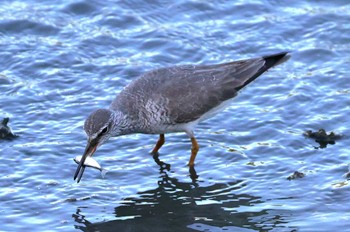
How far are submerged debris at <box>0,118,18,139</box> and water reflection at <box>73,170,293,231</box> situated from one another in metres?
2.56

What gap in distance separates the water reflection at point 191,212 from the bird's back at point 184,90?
1.29m

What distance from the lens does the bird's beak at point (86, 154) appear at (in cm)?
1202

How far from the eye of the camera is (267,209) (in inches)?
457

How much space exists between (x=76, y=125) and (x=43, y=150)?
107 centimetres

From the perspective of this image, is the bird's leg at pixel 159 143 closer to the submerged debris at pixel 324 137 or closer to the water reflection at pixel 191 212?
the water reflection at pixel 191 212

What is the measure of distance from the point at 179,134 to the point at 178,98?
4.47 feet

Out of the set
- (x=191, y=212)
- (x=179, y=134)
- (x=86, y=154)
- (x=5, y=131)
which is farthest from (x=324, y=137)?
(x=5, y=131)

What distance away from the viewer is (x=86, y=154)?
12.1m

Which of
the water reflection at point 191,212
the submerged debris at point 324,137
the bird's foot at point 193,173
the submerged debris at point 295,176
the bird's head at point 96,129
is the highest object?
the bird's head at point 96,129

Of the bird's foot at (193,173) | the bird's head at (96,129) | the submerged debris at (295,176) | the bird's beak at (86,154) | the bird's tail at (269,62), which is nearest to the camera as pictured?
the bird's beak at (86,154)

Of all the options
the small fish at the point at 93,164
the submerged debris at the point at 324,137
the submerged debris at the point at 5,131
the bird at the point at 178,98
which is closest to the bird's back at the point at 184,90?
the bird at the point at 178,98

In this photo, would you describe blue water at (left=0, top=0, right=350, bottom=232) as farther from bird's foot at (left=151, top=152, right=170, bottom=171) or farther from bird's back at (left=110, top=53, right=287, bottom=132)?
bird's back at (left=110, top=53, right=287, bottom=132)

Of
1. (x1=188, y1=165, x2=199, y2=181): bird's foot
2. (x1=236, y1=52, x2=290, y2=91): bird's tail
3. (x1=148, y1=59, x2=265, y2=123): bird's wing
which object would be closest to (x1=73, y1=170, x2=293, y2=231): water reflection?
(x1=188, y1=165, x2=199, y2=181): bird's foot

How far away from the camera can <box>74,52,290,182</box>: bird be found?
1311 centimetres
